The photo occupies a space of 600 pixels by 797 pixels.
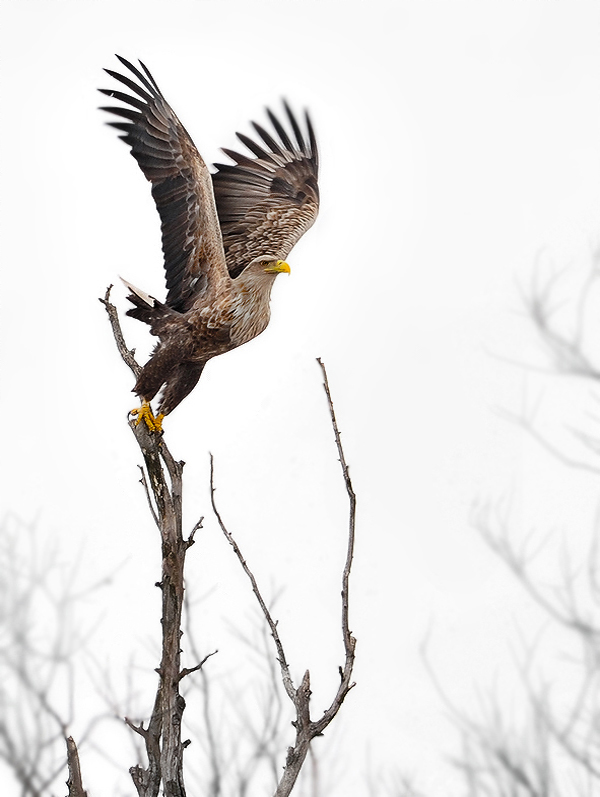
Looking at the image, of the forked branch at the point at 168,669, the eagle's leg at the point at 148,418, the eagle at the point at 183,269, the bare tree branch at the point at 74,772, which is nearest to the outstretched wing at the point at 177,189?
the eagle at the point at 183,269

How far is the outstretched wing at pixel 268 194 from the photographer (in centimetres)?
303

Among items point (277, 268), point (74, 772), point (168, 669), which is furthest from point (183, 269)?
point (74, 772)

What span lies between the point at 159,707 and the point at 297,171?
1788mm

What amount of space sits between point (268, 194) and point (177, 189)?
1.86 ft

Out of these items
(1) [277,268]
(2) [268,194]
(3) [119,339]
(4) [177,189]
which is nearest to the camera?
(1) [277,268]

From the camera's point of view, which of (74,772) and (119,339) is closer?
(74,772)

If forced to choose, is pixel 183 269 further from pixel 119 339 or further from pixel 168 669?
pixel 168 669

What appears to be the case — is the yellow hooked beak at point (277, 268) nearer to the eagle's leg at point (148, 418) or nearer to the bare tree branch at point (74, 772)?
the eagle's leg at point (148, 418)

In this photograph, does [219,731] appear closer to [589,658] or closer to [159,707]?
[589,658]

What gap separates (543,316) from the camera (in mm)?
4516

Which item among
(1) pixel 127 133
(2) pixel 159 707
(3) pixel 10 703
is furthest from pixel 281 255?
(3) pixel 10 703

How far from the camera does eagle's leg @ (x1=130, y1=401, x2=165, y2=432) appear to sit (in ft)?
8.45

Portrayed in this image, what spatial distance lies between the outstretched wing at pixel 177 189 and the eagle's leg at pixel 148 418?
0.30m

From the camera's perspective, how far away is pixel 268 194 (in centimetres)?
320
